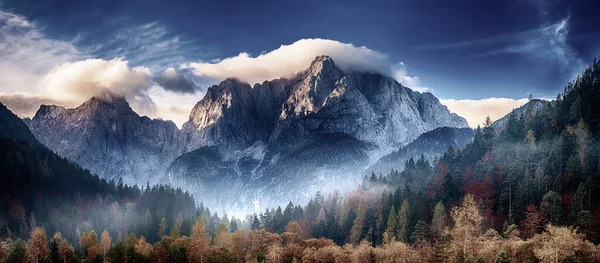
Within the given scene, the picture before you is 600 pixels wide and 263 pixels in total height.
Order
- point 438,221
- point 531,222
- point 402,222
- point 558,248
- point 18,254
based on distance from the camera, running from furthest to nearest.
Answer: point 402,222 → point 438,221 → point 18,254 → point 531,222 → point 558,248

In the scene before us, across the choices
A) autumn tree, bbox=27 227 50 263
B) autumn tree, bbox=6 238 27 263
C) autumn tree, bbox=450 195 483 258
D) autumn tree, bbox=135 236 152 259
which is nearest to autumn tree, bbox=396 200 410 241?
autumn tree, bbox=450 195 483 258

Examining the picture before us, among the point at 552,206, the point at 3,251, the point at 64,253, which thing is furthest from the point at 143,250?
the point at 552,206

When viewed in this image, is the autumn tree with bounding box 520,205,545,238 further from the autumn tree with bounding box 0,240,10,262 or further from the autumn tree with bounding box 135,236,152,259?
the autumn tree with bounding box 0,240,10,262

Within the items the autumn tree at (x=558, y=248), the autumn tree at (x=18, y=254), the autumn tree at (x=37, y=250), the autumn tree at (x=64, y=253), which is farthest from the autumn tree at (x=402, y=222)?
the autumn tree at (x=18, y=254)

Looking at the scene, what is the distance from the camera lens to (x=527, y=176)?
176000 millimetres

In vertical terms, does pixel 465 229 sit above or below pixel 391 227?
above

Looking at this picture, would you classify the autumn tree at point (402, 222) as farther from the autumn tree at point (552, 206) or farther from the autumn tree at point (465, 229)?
the autumn tree at point (465, 229)

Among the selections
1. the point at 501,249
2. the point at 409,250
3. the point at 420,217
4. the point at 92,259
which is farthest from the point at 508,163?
the point at 92,259

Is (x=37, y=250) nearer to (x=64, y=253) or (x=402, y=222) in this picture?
(x=64, y=253)

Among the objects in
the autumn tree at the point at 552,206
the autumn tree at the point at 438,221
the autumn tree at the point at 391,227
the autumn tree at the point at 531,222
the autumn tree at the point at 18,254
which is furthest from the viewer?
the autumn tree at the point at 391,227

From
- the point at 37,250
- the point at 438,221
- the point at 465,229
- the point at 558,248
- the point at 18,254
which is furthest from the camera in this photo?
the point at 438,221

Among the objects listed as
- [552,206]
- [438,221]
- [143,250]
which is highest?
[552,206]

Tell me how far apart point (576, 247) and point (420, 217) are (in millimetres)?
77325

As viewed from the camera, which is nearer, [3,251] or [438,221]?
[3,251]
